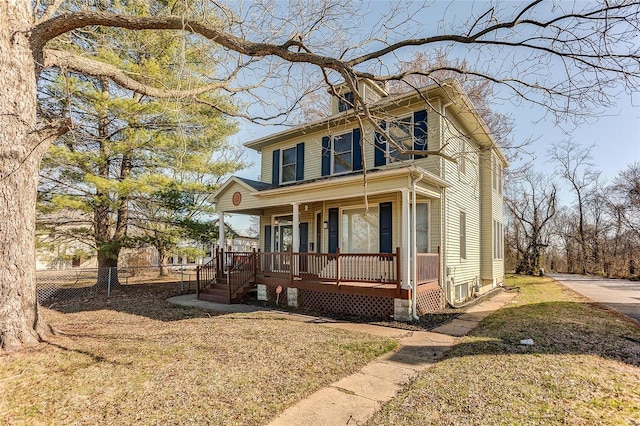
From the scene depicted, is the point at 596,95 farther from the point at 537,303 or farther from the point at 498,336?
the point at 537,303

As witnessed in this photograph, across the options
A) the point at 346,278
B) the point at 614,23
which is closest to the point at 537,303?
the point at 346,278

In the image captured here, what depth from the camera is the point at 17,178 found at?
209 inches

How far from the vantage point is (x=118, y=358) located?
16.3ft

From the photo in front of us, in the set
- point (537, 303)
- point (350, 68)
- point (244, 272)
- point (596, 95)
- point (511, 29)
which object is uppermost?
point (511, 29)

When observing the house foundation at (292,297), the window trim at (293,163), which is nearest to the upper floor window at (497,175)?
the window trim at (293,163)

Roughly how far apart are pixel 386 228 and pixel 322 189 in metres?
2.31

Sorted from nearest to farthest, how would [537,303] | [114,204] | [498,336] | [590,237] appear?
[498,336] < [537,303] < [114,204] < [590,237]

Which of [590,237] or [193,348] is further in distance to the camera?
[590,237]

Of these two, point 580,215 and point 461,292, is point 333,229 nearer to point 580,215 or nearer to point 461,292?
point 461,292

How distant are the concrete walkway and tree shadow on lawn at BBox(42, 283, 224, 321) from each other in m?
3.15

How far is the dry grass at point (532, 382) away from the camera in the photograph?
3449 mm

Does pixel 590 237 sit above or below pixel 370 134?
below

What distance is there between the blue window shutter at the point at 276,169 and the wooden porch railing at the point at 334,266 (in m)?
3.55

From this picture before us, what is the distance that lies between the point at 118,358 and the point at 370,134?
30.2 ft
